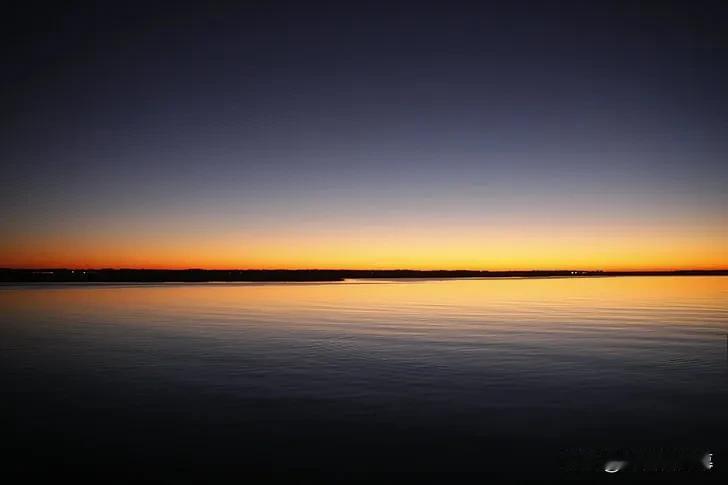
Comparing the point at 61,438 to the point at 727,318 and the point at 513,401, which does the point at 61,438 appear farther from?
the point at 727,318

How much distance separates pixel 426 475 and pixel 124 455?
6.05 meters

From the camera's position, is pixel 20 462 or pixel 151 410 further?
pixel 151 410

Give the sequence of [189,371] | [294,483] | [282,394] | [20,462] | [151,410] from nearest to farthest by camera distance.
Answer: [294,483], [20,462], [151,410], [282,394], [189,371]

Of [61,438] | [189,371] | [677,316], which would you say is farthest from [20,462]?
[677,316]

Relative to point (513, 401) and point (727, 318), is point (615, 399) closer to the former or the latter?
point (513, 401)

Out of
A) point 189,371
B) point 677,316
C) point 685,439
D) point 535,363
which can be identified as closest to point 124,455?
point 189,371

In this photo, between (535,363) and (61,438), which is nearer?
(61,438)

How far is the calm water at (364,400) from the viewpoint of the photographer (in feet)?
39.1

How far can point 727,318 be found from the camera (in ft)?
135

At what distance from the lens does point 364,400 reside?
1650 cm

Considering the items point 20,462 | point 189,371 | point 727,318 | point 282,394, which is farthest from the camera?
point 727,318

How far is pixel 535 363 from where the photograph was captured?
22.5 m

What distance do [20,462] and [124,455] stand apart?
1.87m

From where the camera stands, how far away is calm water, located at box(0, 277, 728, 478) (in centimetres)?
1191
